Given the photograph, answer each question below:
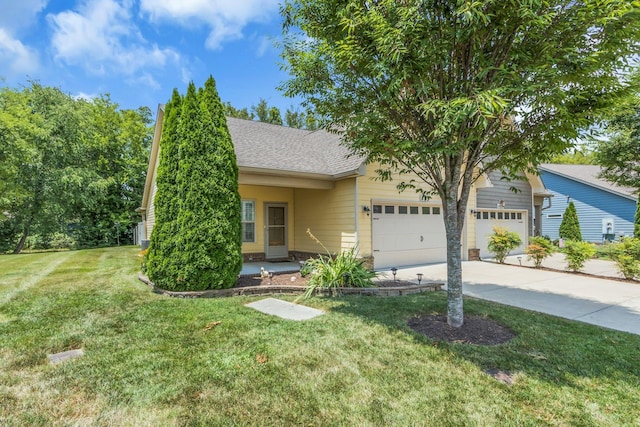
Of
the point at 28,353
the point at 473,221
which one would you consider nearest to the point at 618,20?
the point at 28,353

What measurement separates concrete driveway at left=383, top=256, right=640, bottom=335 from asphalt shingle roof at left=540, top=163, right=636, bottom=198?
11.4m

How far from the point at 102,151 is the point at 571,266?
90.5 ft

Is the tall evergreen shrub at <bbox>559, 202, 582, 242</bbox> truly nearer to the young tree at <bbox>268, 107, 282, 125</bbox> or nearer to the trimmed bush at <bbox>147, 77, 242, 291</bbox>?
the trimmed bush at <bbox>147, 77, 242, 291</bbox>

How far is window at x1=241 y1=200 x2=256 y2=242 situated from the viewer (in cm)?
1088

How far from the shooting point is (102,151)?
23.8m

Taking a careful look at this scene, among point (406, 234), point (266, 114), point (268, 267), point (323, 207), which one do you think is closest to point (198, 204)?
point (268, 267)

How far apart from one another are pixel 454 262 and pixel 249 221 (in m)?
7.71

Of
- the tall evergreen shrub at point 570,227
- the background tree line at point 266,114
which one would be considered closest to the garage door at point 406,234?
the tall evergreen shrub at point 570,227

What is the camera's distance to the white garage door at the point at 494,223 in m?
13.0

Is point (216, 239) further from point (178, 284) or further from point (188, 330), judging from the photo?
point (188, 330)

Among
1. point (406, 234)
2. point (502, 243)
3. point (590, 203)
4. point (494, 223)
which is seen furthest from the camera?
point (590, 203)

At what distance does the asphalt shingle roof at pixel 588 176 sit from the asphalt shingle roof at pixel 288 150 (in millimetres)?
14859

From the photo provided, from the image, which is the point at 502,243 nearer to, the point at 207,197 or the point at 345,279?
the point at 345,279

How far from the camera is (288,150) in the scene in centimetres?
1116
